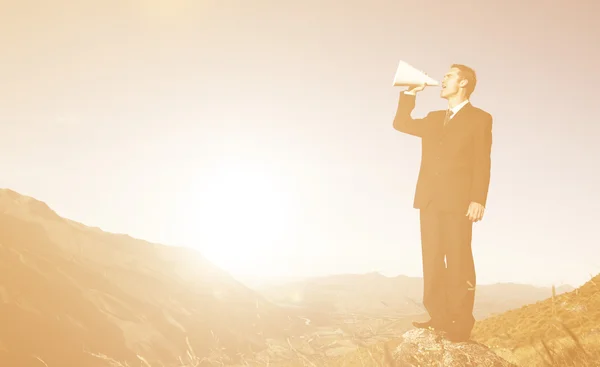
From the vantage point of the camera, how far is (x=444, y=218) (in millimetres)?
5531

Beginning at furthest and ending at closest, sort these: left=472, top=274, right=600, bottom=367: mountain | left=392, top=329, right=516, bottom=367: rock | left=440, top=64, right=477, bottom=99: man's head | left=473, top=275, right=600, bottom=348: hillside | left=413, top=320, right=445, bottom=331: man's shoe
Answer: left=440, top=64, right=477, bottom=99: man's head < left=413, top=320, right=445, bottom=331: man's shoe < left=473, top=275, right=600, bottom=348: hillside < left=392, top=329, right=516, bottom=367: rock < left=472, top=274, right=600, bottom=367: mountain

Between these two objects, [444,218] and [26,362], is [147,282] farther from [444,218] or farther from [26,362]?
[444,218]

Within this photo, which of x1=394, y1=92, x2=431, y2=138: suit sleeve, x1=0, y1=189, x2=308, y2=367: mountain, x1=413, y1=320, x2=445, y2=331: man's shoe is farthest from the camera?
x1=0, y1=189, x2=308, y2=367: mountain

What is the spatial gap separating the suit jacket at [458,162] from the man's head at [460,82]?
22cm

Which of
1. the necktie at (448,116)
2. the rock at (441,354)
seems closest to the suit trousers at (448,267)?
the rock at (441,354)

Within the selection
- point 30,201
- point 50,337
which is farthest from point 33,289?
point 30,201

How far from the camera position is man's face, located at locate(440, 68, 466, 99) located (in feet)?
18.6

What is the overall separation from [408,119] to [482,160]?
1.26 metres

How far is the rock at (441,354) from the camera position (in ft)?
15.9

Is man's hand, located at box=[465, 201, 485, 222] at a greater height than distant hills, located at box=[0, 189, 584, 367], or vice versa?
man's hand, located at box=[465, 201, 485, 222]

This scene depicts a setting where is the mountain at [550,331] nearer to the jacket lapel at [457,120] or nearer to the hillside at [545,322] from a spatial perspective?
the hillside at [545,322]

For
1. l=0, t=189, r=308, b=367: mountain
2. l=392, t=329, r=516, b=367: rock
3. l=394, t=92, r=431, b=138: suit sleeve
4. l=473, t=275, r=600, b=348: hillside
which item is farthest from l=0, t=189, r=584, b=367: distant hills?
l=394, t=92, r=431, b=138: suit sleeve

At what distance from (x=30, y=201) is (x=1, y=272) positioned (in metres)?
35.1

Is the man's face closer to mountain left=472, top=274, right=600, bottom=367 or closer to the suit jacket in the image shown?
the suit jacket
